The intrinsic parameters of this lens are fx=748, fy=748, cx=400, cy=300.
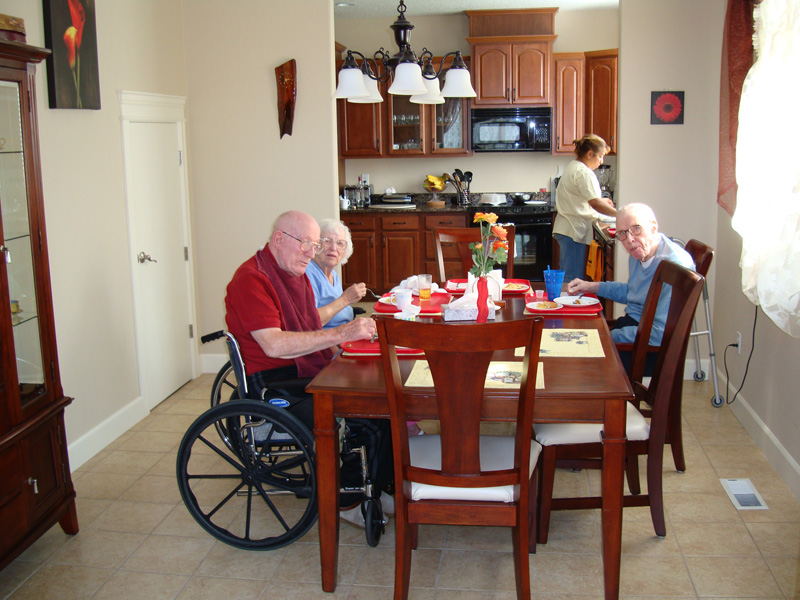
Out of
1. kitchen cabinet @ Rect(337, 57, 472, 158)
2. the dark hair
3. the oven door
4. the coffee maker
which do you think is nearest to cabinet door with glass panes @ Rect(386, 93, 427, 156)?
kitchen cabinet @ Rect(337, 57, 472, 158)

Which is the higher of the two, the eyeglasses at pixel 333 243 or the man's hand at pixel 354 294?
the eyeglasses at pixel 333 243

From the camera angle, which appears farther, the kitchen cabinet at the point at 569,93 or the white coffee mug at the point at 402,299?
the kitchen cabinet at the point at 569,93

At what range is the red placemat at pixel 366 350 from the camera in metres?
2.53

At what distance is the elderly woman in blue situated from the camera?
3.31 metres

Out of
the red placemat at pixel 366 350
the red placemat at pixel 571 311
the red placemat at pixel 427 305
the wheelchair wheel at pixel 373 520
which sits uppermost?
the red placemat at pixel 427 305

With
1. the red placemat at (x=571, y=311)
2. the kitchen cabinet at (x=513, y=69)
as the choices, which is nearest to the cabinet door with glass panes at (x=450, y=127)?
the kitchen cabinet at (x=513, y=69)

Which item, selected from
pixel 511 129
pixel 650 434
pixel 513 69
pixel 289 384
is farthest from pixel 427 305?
pixel 513 69

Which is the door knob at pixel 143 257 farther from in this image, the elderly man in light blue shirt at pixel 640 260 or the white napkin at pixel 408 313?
the elderly man in light blue shirt at pixel 640 260

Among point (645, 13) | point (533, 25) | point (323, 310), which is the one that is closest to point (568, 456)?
point (323, 310)

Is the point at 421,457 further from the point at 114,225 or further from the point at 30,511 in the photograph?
the point at 114,225

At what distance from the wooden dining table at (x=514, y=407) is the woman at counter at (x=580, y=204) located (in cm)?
293

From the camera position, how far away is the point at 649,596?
92.7 inches

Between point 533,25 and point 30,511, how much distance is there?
19.5ft

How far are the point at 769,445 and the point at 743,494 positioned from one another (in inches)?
17.4
